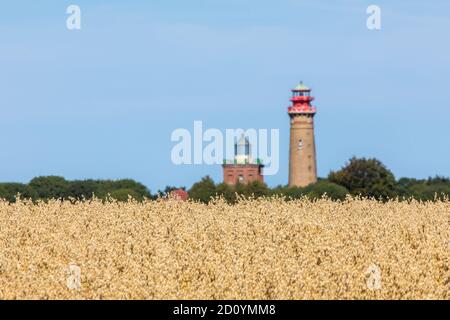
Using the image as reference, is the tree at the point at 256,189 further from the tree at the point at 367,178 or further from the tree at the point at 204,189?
the tree at the point at 367,178

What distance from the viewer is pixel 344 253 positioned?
1944 cm

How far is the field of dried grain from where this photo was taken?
16328 millimetres

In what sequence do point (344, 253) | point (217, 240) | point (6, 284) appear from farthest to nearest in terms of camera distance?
1. point (217, 240)
2. point (344, 253)
3. point (6, 284)

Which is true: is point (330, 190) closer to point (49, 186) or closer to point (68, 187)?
point (49, 186)

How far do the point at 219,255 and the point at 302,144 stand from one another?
13911 centimetres

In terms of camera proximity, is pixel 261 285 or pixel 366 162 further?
pixel 366 162

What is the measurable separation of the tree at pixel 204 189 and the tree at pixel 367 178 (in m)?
17.5

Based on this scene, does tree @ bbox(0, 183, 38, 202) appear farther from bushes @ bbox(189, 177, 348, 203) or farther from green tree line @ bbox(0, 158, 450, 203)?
bushes @ bbox(189, 177, 348, 203)

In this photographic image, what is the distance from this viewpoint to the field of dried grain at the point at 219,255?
16328 mm

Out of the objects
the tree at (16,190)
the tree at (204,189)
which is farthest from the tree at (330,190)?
the tree at (16,190)

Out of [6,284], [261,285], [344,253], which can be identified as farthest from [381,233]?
[6,284]
